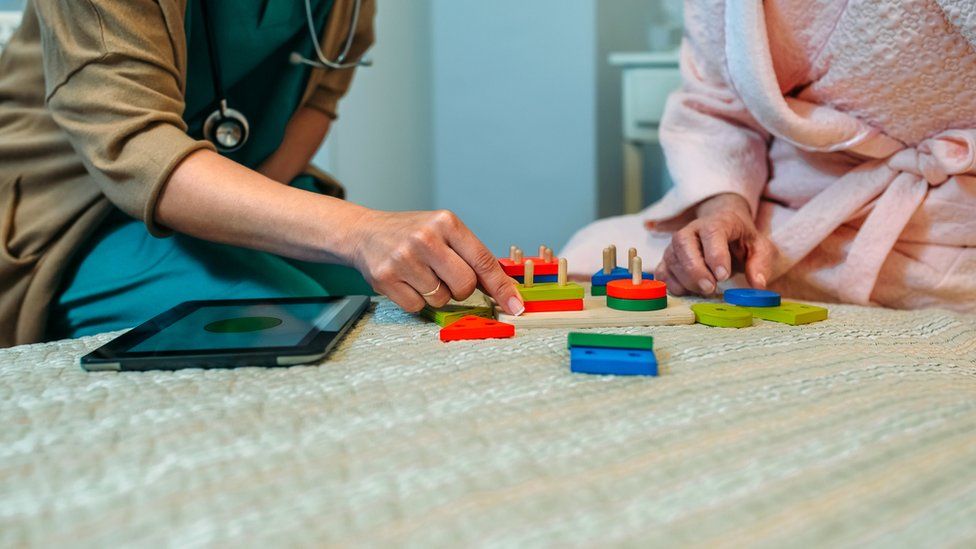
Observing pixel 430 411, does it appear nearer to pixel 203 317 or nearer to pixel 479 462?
pixel 479 462

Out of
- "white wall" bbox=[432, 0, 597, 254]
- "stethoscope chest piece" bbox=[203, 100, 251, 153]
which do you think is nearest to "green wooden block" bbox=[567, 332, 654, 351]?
"stethoscope chest piece" bbox=[203, 100, 251, 153]

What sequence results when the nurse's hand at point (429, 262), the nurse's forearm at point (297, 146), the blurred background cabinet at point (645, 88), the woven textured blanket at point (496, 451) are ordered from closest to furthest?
the woven textured blanket at point (496, 451), the nurse's hand at point (429, 262), the nurse's forearm at point (297, 146), the blurred background cabinet at point (645, 88)

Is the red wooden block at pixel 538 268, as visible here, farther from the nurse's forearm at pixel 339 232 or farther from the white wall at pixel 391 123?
the white wall at pixel 391 123

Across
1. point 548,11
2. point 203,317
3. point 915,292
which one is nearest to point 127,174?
point 203,317

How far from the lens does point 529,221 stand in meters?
2.13

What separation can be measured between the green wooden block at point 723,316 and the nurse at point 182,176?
14 centimetres

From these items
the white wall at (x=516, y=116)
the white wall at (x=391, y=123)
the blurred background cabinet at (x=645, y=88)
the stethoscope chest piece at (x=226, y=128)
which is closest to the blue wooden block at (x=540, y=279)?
the stethoscope chest piece at (x=226, y=128)

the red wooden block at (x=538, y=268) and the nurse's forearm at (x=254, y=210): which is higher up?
the nurse's forearm at (x=254, y=210)

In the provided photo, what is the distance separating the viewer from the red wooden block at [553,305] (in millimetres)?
652

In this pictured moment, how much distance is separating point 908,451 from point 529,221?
69.2 inches

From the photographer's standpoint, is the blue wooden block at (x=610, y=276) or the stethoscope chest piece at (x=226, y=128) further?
the stethoscope chest piece at (x=226, y=128)

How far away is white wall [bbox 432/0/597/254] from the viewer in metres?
2.01

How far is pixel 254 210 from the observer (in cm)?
69

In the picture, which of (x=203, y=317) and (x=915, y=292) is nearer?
(x=203, y=317)
